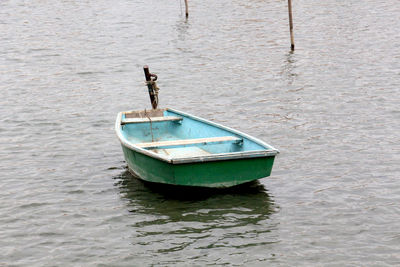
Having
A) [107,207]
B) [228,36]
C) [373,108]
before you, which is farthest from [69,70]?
[107,207]

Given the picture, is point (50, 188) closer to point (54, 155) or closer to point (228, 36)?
point (54, 155)

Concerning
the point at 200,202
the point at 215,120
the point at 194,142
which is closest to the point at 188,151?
the point at 194,142

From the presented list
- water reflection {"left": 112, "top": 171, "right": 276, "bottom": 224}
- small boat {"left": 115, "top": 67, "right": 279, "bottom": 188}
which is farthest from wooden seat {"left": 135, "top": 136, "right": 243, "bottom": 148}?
water reflection {"left": 112, "top": 171, "right": 276, "bottom": 224}

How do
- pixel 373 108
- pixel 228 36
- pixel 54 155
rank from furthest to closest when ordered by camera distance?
pixel 228 36 < pixel 373 108 < pixel 54 155

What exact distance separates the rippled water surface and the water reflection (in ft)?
0.13

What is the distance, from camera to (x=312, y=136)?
17000 millimetres

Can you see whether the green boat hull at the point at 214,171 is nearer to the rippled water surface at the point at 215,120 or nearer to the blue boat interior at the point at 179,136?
the rippled water surface at the point at 215,120

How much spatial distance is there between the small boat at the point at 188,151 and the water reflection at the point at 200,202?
33 centimetres

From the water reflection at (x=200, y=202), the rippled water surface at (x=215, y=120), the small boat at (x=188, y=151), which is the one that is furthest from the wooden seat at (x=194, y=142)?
the rippled water surface at (x=215, y=120)

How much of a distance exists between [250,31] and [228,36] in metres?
1.68

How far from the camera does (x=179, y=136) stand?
1568 centimetres

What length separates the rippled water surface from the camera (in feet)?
37.0

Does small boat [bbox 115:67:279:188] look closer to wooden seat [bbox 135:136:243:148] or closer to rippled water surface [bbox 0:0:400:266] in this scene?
wooden seat [bbox 135:136:243:148]

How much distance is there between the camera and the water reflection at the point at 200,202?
1227 centimetres
